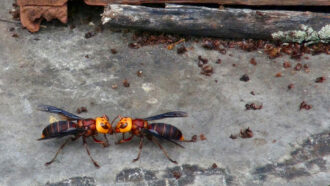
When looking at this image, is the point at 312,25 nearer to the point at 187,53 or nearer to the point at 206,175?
the point at 187,53

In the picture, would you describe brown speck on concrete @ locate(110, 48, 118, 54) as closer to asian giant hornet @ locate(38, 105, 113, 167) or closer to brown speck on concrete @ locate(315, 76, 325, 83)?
asian giant hornet @ locate(38, 105, 113, 167)

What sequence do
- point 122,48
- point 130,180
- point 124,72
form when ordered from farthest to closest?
point 122,48 → point 124,72 → point 130,180

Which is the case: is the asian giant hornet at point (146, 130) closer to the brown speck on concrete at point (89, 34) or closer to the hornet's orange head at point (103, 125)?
the hornet's orange head at point (103, 125)

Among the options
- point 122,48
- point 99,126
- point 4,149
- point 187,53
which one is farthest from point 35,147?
point 187,53

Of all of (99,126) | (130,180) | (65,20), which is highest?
(65,20)

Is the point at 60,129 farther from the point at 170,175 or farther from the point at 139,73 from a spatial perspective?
the point at 139,73

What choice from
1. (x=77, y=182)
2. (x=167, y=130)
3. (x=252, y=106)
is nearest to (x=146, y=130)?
(x=167, y=130)
